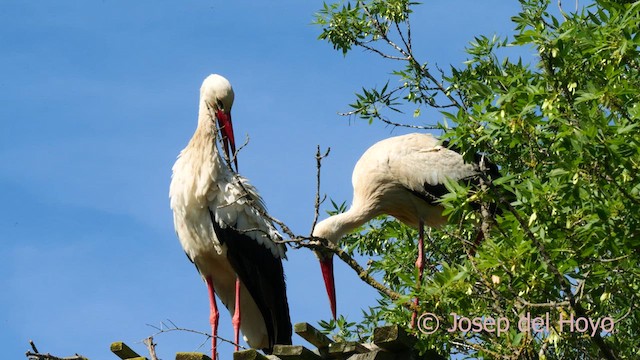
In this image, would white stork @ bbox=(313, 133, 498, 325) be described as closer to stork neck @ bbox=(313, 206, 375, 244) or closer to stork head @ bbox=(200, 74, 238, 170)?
stork neck @ bbox=(313, 206, 375, 244)

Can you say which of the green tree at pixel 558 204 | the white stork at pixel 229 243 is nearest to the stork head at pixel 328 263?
the white stork at pixel 229 243

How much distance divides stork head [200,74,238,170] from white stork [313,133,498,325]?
1.08m

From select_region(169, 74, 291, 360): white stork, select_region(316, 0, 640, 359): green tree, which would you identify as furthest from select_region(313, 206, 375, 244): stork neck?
select_region(316, 0, 640, 359): green tree

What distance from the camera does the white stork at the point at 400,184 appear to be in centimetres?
962

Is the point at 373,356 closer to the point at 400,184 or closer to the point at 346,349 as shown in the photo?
the point at 346,349

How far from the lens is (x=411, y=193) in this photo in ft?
32.1

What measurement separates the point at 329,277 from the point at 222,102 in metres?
1.73

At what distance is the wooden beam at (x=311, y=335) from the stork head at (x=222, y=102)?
310 centimetres

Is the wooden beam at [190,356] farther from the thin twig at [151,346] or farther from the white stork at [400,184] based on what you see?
the white stork at [400,184]

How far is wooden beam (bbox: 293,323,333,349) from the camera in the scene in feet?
21.5

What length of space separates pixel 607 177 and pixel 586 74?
1897mm

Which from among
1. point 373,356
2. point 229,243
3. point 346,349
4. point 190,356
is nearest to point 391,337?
point 373,356

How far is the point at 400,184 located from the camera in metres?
9.75

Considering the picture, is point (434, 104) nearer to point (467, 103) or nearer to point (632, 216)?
point (467, 103)
